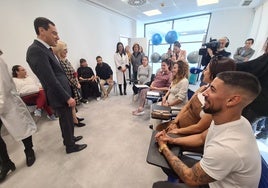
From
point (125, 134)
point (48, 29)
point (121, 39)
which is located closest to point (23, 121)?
point (48, 29)

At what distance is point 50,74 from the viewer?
1.40 metres

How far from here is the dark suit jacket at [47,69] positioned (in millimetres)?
1367

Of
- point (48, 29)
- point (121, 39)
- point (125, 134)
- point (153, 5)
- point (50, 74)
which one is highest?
point (153, 5)

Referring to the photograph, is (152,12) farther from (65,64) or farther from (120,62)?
(65,64)

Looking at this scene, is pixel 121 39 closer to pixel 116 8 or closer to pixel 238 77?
pixel 116 8

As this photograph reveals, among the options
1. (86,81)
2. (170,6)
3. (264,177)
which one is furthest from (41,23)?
(170,6)

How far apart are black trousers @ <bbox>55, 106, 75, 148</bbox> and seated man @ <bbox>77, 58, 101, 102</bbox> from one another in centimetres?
217

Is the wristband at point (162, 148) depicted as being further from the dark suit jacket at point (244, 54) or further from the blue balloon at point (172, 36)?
the blue balloon at point (172, 36)

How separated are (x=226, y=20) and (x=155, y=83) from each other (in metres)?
4.50

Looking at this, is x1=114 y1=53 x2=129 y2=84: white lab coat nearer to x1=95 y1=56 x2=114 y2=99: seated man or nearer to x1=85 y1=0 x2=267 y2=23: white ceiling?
x1=95 y1=56 x2=114 y2=99: seated man

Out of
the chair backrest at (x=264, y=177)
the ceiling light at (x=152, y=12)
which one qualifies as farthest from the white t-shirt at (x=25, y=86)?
the ceiling light at (x=152, y=12)

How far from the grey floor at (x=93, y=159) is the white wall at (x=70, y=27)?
1740 millimetres

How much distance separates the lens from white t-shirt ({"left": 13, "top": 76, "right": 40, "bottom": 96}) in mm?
2615

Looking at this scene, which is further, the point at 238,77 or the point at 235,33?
the point at 235,33
